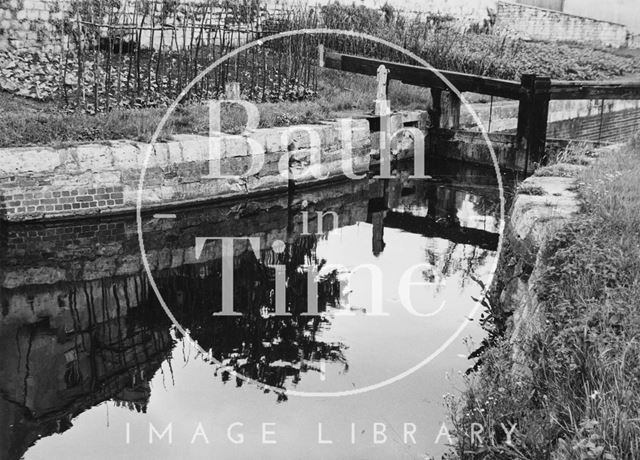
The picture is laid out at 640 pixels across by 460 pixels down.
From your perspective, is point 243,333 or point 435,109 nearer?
point 243,333

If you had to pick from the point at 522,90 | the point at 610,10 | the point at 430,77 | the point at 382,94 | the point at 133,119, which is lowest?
the point at 133,119

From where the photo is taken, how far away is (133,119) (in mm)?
9656

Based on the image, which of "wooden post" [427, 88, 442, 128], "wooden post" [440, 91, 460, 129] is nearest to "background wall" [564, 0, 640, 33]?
"wooden post" [440, 91, 460, 129]

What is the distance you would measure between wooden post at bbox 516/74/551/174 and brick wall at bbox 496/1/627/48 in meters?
12.9

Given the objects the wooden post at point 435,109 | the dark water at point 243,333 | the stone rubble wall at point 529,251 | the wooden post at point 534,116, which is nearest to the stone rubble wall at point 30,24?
the dark water at point 243,333

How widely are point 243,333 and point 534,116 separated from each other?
698cm

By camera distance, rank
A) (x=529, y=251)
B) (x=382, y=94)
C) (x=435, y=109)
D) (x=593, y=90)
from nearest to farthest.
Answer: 1. (x=529, y=251)
2. (x=593, y=90)
3. (x=382, y=94)
4. (x=435, y=109)

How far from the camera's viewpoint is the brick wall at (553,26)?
23906 mm

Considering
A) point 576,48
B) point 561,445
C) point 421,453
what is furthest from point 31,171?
point 576,48

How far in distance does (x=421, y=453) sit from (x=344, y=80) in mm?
10609

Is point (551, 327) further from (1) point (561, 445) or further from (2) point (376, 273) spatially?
(2) point (376, 273)

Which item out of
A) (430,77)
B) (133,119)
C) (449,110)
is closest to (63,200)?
(133,119)

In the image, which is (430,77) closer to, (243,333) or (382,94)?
(382,94)

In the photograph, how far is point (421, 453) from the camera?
474cm
